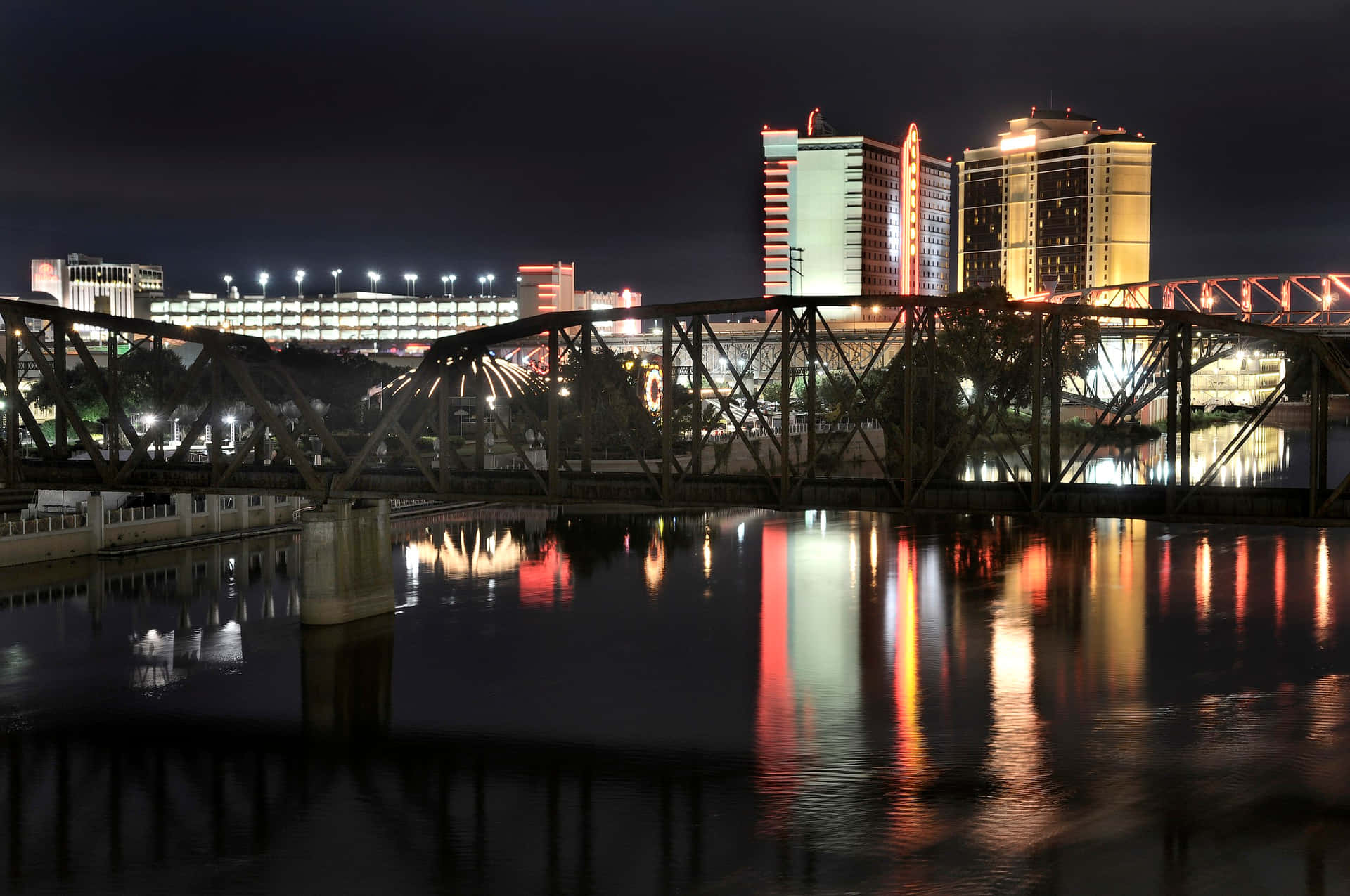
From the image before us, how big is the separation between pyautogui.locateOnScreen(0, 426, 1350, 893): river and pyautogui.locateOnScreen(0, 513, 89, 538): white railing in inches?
102

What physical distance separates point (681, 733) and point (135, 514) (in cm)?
4169

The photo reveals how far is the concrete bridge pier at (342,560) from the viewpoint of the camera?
5250 centimetres

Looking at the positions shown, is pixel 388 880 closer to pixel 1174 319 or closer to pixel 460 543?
pixel 1174 319

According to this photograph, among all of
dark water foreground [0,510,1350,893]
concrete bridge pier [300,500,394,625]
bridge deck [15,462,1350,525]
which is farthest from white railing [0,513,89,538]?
concrete bridge pier [300,500,394,625]

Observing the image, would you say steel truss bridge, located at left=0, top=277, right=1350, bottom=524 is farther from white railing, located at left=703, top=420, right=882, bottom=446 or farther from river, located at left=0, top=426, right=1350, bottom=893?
white railing, located at left=703, top=420, right=882, bottom=446

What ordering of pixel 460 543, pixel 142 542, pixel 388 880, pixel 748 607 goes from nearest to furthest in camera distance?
pixel 388 880
pixel 748 607
pixel 142 542
pixel 460 543

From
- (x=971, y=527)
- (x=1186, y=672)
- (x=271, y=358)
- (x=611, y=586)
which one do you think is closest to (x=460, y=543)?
(x=611, y=586)

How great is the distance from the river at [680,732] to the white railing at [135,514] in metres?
3.76

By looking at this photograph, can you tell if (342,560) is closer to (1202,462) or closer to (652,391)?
(652,391)

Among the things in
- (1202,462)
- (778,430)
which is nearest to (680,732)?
(778,430)

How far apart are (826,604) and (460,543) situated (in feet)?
83.4

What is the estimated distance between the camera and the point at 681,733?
1614 inches

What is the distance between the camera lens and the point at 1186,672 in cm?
4709

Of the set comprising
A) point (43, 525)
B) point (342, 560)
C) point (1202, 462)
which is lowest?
point (1202, 462)
